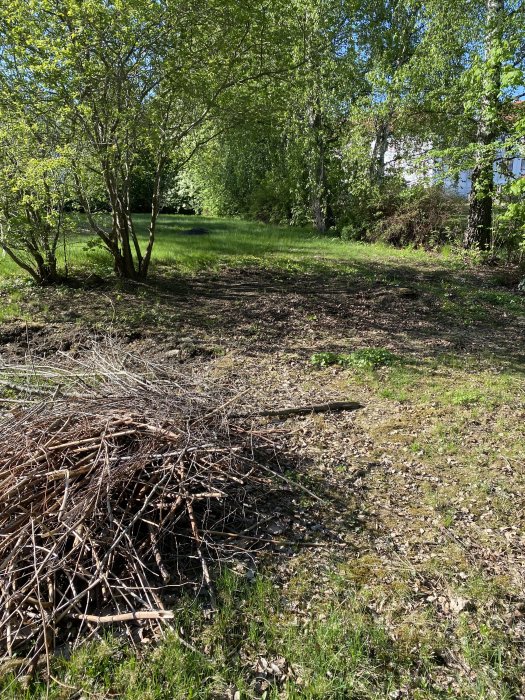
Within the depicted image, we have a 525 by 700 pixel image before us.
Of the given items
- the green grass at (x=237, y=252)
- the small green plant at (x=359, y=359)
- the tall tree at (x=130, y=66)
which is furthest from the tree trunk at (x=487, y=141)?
the small green plant at (x=359, y=359)

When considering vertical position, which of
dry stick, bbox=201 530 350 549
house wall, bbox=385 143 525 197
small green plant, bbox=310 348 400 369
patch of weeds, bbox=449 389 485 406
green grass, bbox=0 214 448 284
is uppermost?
house wall, bbox=385 143 525 197

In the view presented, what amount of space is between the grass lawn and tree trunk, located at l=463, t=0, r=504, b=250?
2.80m

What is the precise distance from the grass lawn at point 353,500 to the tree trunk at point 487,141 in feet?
9.18

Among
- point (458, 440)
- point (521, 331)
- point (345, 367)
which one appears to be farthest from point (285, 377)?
point (521, 331)

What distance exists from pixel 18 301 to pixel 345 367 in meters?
5.71

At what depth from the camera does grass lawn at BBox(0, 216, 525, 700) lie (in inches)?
101

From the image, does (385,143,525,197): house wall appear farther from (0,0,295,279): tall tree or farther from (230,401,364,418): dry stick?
(230,401,364,418): dry stick

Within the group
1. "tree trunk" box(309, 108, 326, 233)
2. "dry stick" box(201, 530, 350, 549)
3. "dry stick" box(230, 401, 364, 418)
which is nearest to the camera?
"dry stick" box(201, 530, 350, 549)

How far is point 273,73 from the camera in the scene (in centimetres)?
898

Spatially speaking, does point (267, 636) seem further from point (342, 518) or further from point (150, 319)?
point (150, 319)

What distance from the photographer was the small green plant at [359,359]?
657cm

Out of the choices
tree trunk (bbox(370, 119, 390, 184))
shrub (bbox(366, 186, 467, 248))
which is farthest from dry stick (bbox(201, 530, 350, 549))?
tree trunk (bbox(370, 119, 390, 184))

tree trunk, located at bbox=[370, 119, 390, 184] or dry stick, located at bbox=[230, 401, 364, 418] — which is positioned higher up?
tree trunk, located at bbox=[370, 119, 390, 184]

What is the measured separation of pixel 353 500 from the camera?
13.1ft
